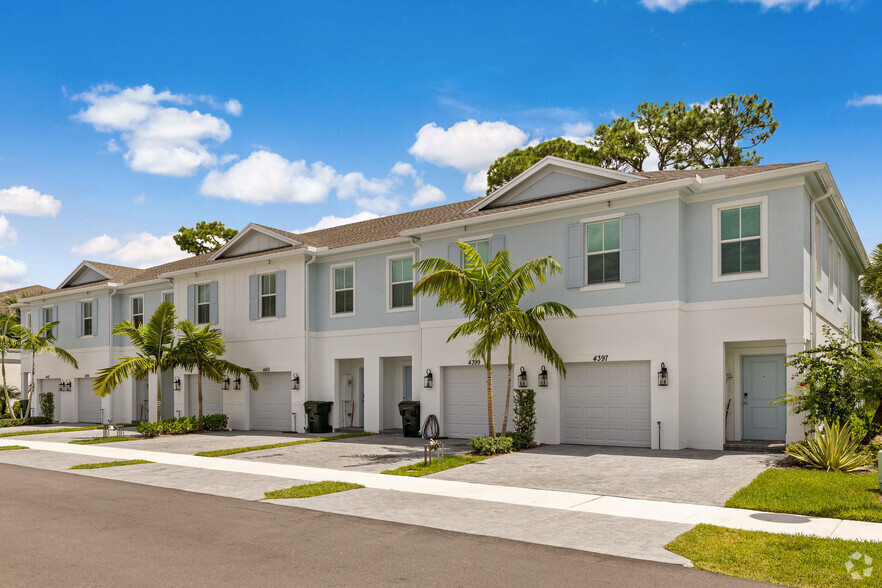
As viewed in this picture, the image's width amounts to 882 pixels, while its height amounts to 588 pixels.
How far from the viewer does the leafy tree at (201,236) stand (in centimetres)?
4625

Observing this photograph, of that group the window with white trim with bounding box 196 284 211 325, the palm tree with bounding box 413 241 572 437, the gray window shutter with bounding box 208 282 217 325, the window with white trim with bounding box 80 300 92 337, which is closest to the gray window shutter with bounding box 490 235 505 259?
the palm tree with bounding box 413 241 572 437

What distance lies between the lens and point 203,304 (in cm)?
2619

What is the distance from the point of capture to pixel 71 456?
59.5 ft

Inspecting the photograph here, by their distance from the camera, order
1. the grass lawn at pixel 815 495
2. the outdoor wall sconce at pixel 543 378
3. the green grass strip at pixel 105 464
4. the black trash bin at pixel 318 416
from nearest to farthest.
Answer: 1. the grass lawn at pixel 815 495
2. the green grass strip at pixel 105 464
3. the outdoor wall sconce at pixel 543 378
4. the black trash bin at pixel 318 416

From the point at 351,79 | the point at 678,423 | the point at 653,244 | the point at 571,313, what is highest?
the point at 351,79

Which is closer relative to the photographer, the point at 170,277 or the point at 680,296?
the point at 680,296

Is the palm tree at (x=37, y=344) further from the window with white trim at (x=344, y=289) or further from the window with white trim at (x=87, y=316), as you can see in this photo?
the window with white trim at (x=344, y=289)

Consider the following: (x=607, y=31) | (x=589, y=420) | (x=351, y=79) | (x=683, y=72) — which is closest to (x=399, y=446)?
(x=589, y=420)

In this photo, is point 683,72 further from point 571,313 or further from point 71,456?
point 71,456

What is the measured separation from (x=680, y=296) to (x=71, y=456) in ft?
50.7

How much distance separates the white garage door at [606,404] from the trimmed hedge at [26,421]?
24405 millimetres

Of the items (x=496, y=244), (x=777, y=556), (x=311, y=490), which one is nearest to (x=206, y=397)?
(x=496, y=244)

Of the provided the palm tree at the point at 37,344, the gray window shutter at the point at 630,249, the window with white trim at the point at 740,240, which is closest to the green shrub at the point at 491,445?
the gray window shutter at the point at 630,249

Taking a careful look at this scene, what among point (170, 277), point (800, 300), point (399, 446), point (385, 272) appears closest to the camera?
point (800, 300)
